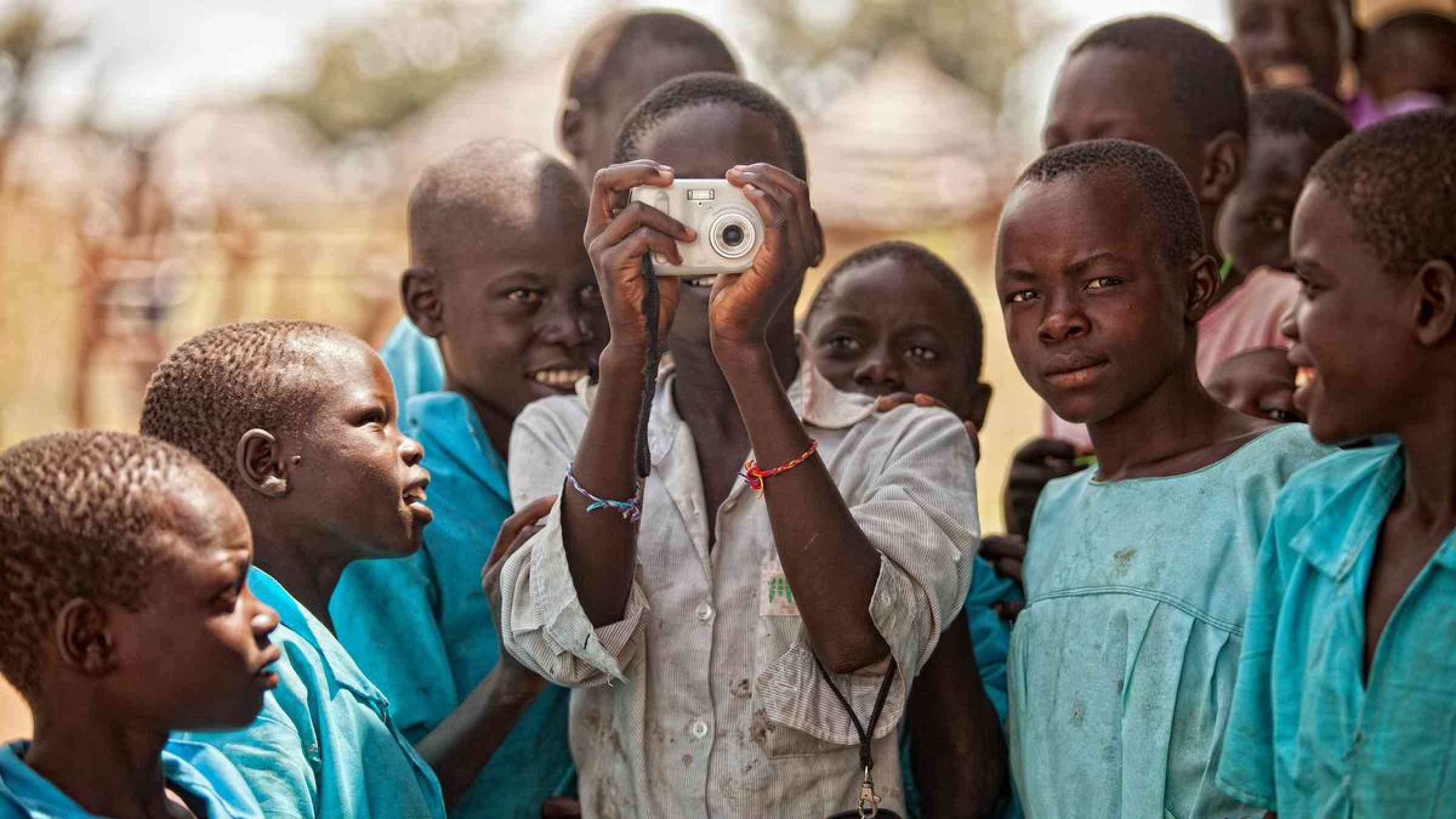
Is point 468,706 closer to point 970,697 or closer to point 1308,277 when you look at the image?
point 970,697

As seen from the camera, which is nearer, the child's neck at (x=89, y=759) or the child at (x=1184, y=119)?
the child's neck at (x=89, y=759)

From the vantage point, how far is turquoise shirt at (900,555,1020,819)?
111 inches

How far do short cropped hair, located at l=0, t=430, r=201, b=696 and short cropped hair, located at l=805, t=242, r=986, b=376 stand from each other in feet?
5.58

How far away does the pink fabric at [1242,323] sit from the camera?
3.37m

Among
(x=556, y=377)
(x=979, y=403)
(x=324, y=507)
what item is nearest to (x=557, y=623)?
(x=324, y=507)

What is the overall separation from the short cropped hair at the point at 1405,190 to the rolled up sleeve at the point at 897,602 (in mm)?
712

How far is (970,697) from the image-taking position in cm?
255

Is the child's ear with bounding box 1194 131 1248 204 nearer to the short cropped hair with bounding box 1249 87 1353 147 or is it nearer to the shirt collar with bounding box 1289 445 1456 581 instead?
the short cropped hair with bounding box 1249 87 1353 147

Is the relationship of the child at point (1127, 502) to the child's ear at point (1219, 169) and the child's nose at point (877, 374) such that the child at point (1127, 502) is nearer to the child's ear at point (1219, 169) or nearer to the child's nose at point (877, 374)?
the child's nose at point (877, 374)

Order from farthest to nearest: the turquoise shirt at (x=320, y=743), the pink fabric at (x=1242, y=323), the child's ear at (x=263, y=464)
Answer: the pink fabric at (x=1242, y=323), the child's ear at (x=263, y=464), the turquoise shirt at (x=320, y=743)

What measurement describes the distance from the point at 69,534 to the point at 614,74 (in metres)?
2.48

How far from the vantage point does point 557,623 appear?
228cm

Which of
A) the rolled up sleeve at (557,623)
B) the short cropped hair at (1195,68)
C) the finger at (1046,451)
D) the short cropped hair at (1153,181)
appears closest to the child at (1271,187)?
the short cropped hair at (1195,68)

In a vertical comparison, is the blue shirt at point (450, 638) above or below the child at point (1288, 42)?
below
